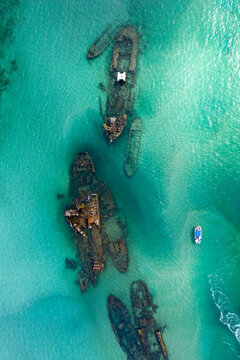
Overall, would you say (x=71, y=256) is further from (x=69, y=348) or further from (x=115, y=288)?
(x=69, y=348)

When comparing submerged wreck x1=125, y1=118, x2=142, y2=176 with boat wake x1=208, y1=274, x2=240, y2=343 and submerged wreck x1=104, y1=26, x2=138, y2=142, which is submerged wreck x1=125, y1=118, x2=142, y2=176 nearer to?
submerged wreck x1=104, y1=26, x2=138, y2=142

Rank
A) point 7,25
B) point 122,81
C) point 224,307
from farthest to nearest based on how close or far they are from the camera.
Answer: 1. point 224,307
2. point 7,25
3. point 122,81

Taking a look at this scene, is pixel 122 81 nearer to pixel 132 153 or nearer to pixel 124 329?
pixel 132 153

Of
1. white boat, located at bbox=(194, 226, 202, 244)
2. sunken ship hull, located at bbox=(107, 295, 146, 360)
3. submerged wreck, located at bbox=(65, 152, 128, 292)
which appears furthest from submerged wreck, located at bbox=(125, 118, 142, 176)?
sunken ship hull, located at bbox=(107, 295, 146, 360)

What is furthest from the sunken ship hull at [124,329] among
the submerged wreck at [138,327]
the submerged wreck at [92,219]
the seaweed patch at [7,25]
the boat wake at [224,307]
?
the seaweed patch at [7,25]

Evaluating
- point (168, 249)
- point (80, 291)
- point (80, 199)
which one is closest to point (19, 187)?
point (80, 199)

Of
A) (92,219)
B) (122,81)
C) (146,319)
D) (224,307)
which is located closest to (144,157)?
(122,81)

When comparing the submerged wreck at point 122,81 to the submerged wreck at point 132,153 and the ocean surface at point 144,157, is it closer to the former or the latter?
the ocean surface at point 144,157
